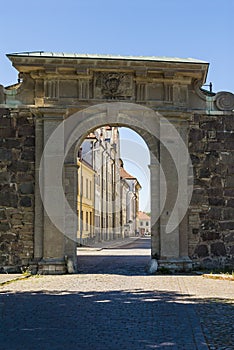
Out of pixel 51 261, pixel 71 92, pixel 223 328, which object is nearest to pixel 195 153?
pixel 71 92

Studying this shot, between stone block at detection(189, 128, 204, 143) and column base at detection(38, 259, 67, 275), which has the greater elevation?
stone block at detection(189, 128, 204, 143)

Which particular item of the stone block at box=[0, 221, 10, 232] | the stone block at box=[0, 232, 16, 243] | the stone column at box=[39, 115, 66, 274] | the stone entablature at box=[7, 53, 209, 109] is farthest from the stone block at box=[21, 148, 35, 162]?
the stone block at box=[0, 232, 16, 243]

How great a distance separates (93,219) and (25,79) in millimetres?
26400

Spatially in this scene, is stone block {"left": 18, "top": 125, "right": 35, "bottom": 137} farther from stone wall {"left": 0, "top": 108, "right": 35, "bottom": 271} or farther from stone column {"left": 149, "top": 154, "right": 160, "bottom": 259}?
stone column {"left": 149, "top": 154, "right": 160, "bottom": 259}

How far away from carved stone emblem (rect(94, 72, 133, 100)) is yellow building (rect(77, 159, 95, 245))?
716 inches

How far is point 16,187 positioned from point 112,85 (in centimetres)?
355

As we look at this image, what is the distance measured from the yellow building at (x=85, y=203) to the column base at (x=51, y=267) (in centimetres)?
1831

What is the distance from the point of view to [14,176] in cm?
1343

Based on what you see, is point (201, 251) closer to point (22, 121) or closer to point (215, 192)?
point (215, 192)

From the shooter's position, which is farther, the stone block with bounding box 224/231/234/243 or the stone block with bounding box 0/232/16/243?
the stone block with bounding box 224/231/234/243

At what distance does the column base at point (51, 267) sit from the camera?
12891mm

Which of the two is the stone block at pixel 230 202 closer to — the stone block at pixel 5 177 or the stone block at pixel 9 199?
the stone block at pixel 9 199

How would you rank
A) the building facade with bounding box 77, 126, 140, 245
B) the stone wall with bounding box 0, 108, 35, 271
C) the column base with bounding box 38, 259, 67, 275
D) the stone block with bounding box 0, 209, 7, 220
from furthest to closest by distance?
the building facade with bounding box 77, 126, 140, 245
the stone block with bounding box 0, 209, 7, 220
the stone wall with bounding box 0, 108, 35, 271
the column base with bounding box 38, 259, 67, 275

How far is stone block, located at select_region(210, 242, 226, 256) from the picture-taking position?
1351cm
